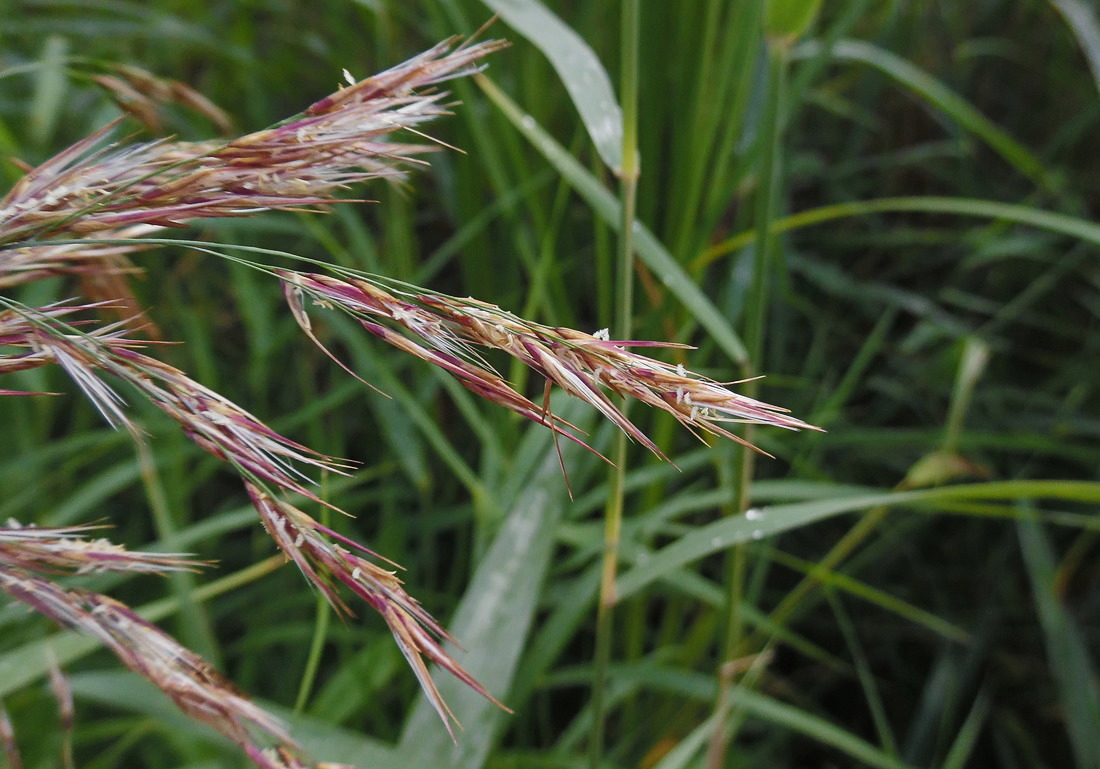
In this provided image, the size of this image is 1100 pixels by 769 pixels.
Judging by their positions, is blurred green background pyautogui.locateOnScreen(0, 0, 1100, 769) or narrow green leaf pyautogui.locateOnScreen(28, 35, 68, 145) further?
narrow green leaf pyautogui.locateOnScreen(28, 35, 68, 145)

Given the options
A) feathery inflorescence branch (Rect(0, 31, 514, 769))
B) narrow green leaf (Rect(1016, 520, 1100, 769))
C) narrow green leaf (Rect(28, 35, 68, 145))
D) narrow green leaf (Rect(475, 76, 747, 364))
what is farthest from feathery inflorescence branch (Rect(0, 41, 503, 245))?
narrow green leaf (Rect(1016, 520, 1100, 769))

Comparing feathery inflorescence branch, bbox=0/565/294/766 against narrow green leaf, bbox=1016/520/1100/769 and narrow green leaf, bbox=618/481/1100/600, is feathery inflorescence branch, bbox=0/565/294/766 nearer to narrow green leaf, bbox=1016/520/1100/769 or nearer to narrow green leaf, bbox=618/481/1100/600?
narrow green leaf, bbox=618/481/1100/600

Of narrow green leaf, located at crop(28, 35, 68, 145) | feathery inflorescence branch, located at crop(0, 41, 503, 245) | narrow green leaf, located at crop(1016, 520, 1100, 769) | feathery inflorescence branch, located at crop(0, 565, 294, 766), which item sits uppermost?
narrow green leaf, located at crop(28, 35, 68, 145)

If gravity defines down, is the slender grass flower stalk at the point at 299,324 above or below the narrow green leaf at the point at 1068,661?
above

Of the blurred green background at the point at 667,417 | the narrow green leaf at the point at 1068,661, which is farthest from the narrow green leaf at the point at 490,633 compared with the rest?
the narrow green leaf at the point at 1068,661

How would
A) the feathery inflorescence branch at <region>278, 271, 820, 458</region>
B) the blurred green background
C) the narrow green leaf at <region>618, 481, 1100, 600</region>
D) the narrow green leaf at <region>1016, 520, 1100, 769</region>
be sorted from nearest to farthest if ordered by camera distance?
the feathery inflorescence branch at <region>278, 271, 820, 458</region> < the narrow green leaf at <region>618, 481, 1100, 600</region> < the blurred green background < the narrow green leaf at <region>1016, 520, 1100, 769</region>

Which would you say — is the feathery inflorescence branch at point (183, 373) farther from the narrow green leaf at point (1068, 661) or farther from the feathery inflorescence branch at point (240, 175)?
the narrow green leaf at point (1068, 661)

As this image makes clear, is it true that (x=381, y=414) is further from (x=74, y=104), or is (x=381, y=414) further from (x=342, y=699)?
(x=74, y=104)

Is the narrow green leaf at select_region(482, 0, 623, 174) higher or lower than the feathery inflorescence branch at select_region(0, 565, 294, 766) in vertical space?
higher

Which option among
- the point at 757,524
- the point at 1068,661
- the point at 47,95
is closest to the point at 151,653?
the point at 757,524
